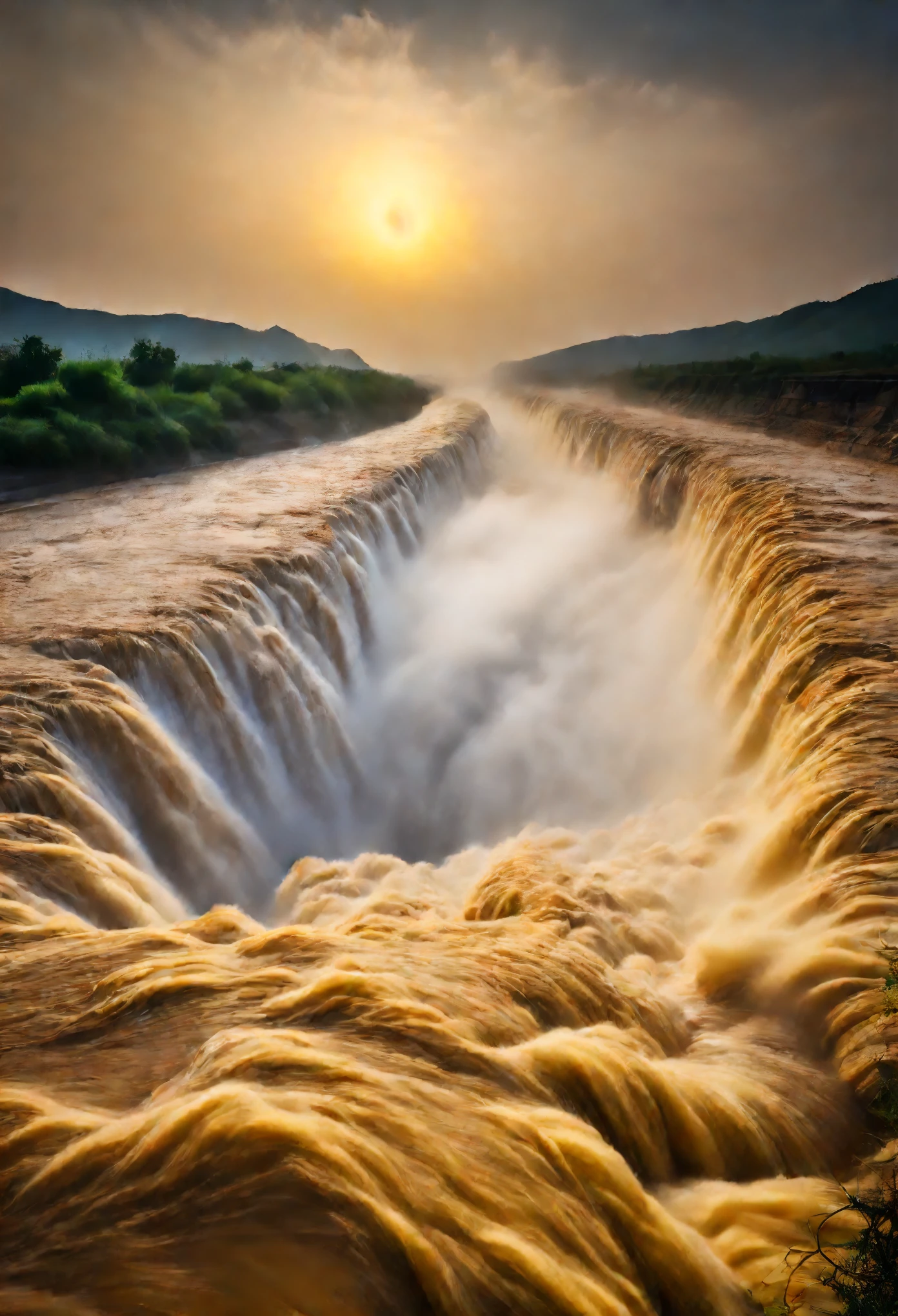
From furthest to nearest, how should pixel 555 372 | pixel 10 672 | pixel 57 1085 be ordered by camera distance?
1. pixel 555 372
2. pixel 10 672
3. pixel 57 1085

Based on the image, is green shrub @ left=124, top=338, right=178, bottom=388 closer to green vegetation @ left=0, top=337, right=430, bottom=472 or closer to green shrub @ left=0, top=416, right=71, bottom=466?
green vegetation @ left=0, top=337, right=430, bottom=472

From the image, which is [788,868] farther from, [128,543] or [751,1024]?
[128,543]

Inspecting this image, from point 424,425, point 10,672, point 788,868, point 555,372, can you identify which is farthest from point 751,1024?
point 555,372

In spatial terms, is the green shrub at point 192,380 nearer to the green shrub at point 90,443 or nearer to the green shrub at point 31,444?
the green shrub at point 90,443

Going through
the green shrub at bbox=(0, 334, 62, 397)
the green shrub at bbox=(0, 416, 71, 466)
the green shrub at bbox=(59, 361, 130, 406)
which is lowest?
the green shrub at bbox=(0, 416, 71, 466)

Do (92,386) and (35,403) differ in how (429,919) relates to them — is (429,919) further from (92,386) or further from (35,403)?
(92,386)

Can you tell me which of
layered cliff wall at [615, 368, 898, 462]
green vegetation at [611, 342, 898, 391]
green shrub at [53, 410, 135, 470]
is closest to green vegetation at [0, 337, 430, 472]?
green shrub at [53, 410, 135, 470]

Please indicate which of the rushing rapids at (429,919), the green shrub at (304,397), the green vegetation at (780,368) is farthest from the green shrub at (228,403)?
the green vegetation at (780,368)
